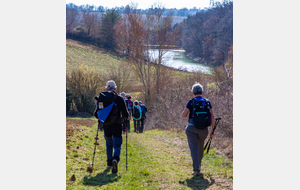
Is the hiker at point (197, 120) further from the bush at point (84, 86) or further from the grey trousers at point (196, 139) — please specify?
the bush at point (84, 86)

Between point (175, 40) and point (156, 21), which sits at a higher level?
point (156, 21)

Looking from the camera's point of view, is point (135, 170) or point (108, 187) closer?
point (108, 187)

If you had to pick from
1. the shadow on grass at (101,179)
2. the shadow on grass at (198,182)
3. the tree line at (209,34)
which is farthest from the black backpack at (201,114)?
the tree line at (209,34)

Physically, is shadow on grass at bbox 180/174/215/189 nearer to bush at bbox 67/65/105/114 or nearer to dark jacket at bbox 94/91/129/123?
dark jacket at bbox 94/91/129/123

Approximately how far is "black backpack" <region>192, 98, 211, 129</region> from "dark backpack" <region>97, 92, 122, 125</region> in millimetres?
1678

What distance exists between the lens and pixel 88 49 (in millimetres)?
66250

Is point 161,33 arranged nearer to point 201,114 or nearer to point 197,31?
point 201,114

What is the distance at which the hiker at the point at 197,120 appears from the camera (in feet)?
18.4

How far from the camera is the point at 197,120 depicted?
220 inches

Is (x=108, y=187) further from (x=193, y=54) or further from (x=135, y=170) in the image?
(x=193, y=54)

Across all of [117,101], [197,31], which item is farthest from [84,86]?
[197,31]

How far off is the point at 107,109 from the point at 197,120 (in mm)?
1919

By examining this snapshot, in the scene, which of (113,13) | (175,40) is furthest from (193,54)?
(175,40)

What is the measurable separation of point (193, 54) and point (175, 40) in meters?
46.2
